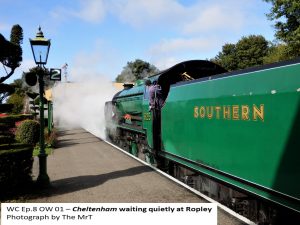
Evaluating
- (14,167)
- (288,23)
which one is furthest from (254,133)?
(288,23)

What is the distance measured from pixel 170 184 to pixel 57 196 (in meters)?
2.65

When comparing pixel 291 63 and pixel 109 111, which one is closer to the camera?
pixel 291 63

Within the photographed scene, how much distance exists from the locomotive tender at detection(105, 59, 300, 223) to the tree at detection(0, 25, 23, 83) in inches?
149

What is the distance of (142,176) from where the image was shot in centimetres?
1043

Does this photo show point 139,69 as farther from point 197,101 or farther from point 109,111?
point 197,101

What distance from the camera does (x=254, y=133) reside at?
18.3 ft

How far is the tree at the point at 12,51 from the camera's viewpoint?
A: 8648 millimetres

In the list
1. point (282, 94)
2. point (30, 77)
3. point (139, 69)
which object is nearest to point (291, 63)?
point (282, 94)

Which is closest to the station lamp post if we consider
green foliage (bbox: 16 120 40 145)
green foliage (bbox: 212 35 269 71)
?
green foliage (bbox: 16 120 40 145)

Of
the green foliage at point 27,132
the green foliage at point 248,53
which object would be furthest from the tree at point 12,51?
the green foliage at point 248,53

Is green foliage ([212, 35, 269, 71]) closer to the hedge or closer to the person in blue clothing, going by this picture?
the person in blue clothing

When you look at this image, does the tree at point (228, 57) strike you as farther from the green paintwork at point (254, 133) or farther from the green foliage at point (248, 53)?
the green paintwork at point (254, 133)

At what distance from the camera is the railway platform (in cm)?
799

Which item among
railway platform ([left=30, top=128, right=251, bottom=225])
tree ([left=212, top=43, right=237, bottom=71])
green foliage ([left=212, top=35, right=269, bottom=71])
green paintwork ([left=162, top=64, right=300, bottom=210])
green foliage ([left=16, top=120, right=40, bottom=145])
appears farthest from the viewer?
tree ([left=212, top=43, right=237, bottom=71])
